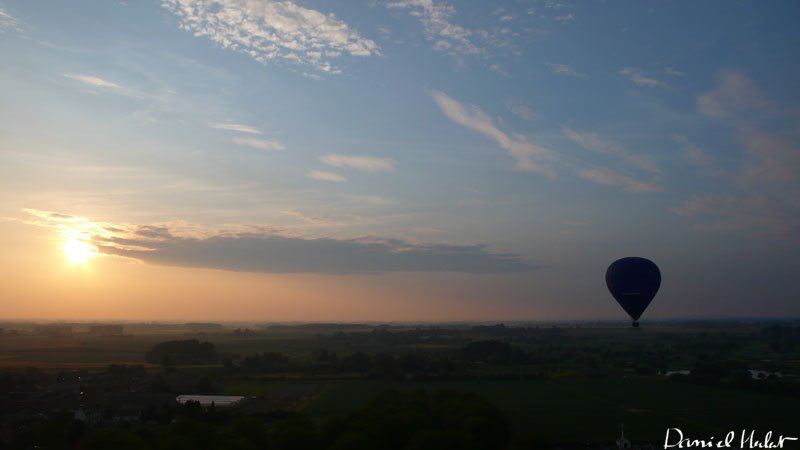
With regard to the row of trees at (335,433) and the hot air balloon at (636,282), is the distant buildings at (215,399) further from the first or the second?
the hot air balloon at (636,282)

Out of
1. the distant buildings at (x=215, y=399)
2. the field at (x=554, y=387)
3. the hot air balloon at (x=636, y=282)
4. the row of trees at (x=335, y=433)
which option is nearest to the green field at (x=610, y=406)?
the field at (x=554, y=387)

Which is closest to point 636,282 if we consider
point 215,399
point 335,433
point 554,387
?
point 335,433

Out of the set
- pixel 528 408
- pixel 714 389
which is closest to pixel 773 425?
pixel 528 408

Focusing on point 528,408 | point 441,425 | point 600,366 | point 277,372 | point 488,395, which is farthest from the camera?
point 600,366

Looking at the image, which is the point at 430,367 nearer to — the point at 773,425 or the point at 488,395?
the point at 488,395

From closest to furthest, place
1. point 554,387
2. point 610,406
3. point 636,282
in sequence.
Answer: point 636,282
point 610,406
point 554,387

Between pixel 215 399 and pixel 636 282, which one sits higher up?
pixel 636 282

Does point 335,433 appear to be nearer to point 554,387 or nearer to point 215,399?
point 215,399

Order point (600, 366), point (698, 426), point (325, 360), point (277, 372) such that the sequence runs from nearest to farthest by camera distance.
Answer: point (698, 426) → point (277, 372) → point (600, 366) → point (325, 360)

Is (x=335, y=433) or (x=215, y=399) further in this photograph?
(x=215, y=399)
